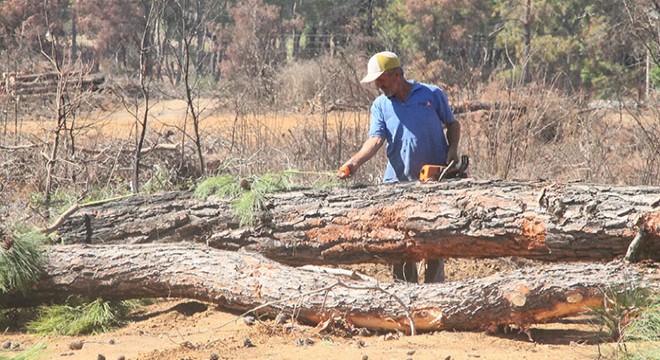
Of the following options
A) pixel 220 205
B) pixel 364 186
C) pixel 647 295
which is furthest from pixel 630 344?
pixel 220 205

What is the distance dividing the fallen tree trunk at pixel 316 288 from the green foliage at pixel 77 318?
10cm

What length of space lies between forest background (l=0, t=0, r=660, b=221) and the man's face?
83 cm

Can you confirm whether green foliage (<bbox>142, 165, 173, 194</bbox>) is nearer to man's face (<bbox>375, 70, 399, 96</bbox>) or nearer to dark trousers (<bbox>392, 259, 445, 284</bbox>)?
dark trousers (<bbox>392, 259, 445, 284</bbox>)

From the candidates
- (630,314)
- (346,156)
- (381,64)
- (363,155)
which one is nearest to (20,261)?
(363,155)

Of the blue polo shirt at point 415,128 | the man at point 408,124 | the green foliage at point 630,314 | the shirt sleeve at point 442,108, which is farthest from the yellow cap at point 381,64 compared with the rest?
the green foliage at point 630,314

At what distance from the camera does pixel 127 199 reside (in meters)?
7.67

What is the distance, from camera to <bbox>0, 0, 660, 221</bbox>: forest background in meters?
10.0

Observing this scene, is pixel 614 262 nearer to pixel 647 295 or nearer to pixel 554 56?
pixel 647 295

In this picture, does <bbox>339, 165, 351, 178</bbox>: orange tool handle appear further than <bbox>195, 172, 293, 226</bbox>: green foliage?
No

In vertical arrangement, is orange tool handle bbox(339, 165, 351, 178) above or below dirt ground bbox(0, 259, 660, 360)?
above

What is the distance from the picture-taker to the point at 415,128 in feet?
23.4

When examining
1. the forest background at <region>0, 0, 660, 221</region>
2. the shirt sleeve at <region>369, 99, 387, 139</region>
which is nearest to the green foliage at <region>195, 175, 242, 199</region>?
the forest background at <region>0, 0, 660, 221</region>

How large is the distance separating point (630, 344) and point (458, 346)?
96 centimetres

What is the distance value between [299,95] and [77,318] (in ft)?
50.9
